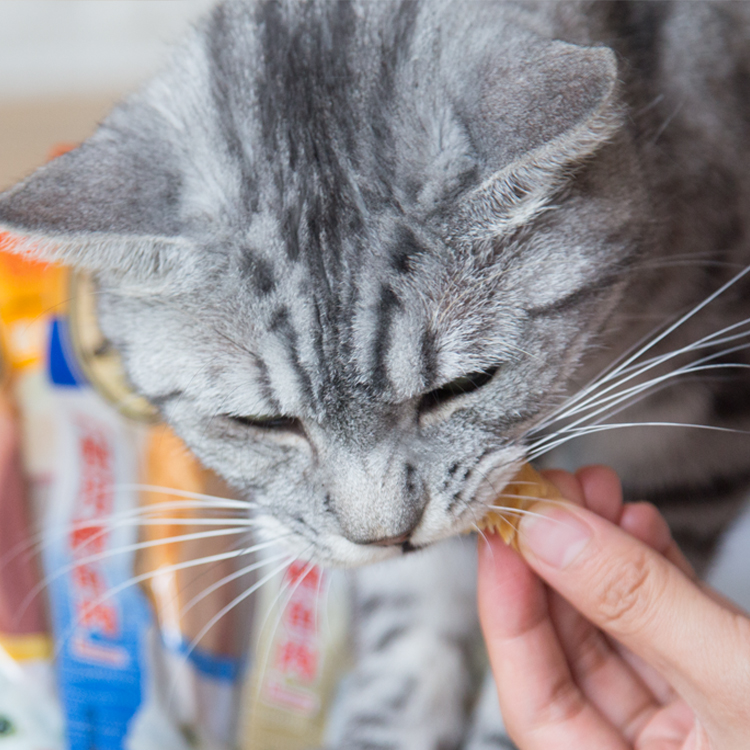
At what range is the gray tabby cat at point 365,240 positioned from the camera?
26.8 inches

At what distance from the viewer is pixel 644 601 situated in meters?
0.71

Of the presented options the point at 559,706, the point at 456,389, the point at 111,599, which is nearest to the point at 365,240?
the point at 456,389

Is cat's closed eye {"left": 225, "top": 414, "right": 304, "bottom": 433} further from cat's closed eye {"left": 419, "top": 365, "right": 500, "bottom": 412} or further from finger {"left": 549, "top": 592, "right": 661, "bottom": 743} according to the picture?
finger {"left": 549, "top": 592, "right": 661, "bottom": 743}

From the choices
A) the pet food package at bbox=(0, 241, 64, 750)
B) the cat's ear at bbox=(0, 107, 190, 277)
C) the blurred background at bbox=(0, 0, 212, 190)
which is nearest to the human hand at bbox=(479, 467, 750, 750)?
the cat's ear at bbox=(0, 107, 190, 277)

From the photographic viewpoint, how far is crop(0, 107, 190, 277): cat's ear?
65 centimetres

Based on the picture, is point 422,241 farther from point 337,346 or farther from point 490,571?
point 490,571

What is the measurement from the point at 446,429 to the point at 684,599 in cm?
26

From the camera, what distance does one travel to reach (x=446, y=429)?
73 cm

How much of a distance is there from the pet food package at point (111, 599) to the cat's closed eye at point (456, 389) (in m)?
0.64

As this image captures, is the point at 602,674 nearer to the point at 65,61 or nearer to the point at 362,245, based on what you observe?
the point at 362,245

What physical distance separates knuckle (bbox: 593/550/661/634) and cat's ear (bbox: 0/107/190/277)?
1.63ft

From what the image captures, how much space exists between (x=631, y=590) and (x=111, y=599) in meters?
0.96

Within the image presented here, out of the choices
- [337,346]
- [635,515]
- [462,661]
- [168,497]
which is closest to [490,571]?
[635,515]

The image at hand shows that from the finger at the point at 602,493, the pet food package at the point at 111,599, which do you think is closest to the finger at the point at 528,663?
the finger at the point at 602,493
